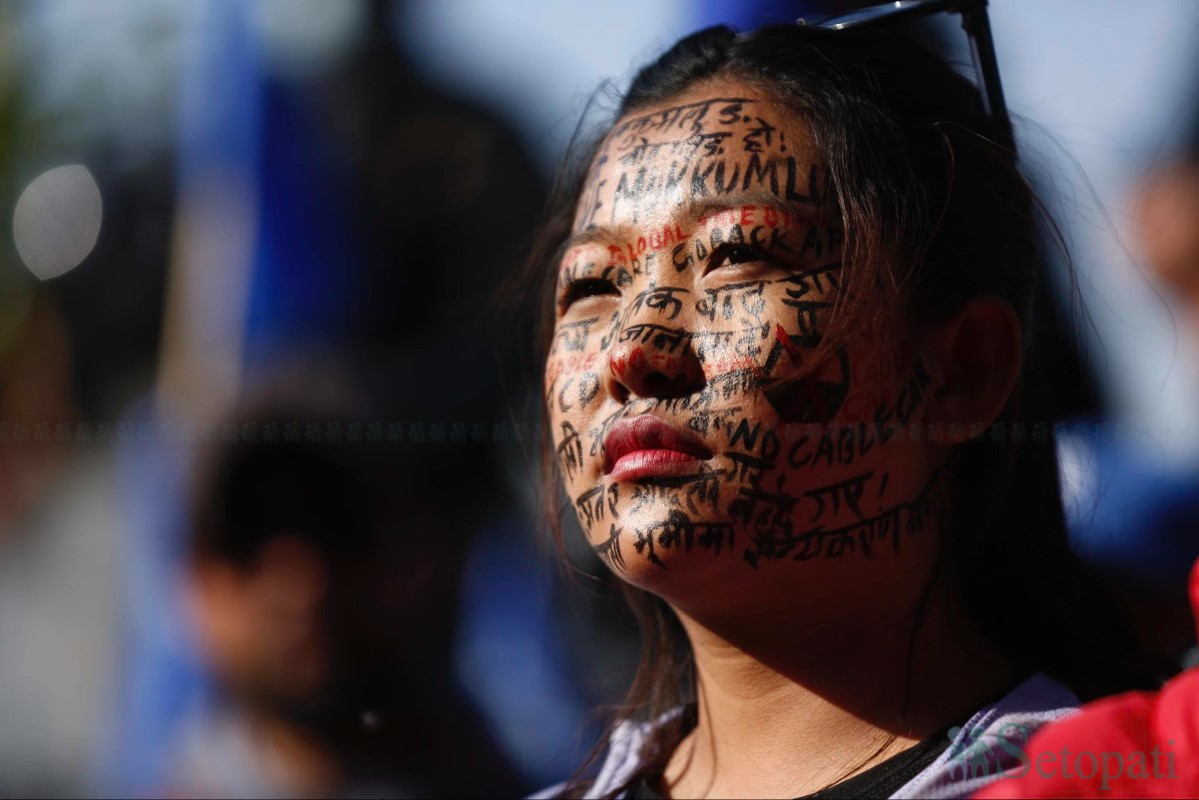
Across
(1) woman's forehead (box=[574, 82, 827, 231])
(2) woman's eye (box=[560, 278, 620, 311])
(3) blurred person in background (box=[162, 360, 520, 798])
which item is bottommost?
(3) blurred person in background (box=[162, 360, 520, 798])

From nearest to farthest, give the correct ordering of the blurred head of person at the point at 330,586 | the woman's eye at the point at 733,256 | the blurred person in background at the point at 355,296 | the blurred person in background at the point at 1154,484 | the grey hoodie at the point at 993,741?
the grey hoodie at the point at 993,741 → the woman's eye at the point at 733,256 → the blurred person in background at the point at 1154,484 → the blurred head of person at the point at 330,586 → the blurred person in background at the point at 355,296

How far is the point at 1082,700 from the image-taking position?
125cm

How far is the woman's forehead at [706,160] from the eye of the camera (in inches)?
49.3

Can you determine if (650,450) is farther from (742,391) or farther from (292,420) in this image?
(292,420)

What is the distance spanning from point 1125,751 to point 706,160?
30.8 inches

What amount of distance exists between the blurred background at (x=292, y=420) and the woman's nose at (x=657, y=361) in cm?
87

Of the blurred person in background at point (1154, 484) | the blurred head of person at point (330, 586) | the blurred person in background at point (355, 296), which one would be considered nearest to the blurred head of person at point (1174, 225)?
the blurred person in background at point (1154, 484)

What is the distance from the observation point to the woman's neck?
1.24 meters

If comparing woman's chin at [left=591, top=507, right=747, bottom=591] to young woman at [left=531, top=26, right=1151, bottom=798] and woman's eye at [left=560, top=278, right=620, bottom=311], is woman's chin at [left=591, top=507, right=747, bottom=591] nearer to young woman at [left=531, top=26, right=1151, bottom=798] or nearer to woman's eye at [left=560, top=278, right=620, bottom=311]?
young woman at [left=531, top=26, right=1151, bottom=798]

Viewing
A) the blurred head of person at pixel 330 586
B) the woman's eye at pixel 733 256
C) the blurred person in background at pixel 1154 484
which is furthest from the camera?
the blurred head of person at pixel 330 586

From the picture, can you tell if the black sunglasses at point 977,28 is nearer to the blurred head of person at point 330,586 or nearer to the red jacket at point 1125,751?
the red jacket at point 1125,751

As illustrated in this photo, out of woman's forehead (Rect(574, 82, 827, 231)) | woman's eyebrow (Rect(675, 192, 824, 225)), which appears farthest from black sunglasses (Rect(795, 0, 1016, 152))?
woman's eyebrow (Rect(675, 192, 824, 225))

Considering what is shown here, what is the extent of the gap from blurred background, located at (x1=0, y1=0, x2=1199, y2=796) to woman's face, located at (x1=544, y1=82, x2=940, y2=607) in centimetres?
76

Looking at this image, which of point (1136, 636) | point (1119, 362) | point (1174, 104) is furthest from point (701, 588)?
point (1174, 104)
